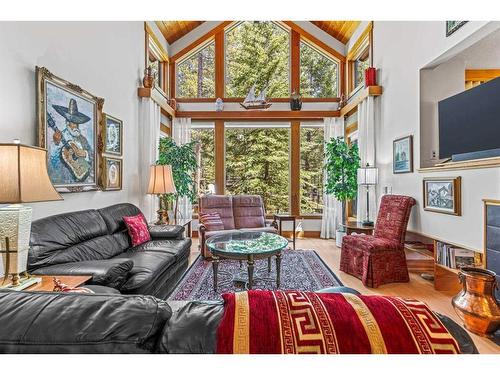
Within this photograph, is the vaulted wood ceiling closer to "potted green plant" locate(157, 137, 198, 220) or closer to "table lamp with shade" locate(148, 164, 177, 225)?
"potted green plant" locate(157, 137, 198, 220)

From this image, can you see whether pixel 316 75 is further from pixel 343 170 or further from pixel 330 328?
pixel 330 328

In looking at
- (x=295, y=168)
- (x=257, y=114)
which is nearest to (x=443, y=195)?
(x=295, y=168)

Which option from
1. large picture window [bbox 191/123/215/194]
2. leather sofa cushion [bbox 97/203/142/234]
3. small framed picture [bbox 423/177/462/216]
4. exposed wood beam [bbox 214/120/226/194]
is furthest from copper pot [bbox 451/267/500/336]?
large picture window [bbox 191/123/215/194]

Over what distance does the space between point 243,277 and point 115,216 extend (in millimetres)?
1662

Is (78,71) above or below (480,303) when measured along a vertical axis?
above

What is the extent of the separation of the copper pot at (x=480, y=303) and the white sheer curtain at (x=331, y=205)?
345 centimetres

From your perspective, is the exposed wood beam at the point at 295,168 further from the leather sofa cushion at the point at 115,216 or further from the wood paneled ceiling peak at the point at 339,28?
the leather sofa cushion at the point at 115,216

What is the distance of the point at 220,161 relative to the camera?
19.6 feet

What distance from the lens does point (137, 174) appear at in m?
4.42

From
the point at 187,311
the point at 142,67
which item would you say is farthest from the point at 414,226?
the point at 142,67

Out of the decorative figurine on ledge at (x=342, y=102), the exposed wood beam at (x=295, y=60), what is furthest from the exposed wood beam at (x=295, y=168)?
the decorative figurine on ledge at (x=342, y=102)

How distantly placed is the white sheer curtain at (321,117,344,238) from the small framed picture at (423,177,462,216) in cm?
248

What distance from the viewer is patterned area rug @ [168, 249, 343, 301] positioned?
9.57 ft

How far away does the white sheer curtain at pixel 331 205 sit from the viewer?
5.66m
